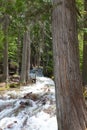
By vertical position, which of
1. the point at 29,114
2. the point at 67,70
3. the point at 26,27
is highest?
the point at 26,27

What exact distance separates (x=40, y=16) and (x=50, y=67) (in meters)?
19.2

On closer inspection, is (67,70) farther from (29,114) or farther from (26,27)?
(29,114)

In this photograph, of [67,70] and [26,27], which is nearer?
[67,70]

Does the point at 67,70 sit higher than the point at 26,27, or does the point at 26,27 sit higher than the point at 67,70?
the point at 26,27

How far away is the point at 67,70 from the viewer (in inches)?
218

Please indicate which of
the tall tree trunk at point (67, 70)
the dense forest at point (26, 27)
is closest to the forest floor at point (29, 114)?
the tall tree trunk at point (67, 70)

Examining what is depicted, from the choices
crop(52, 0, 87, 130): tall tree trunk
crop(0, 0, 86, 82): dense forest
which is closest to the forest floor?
crop(52, 0, 87, 130): tall tree trunk

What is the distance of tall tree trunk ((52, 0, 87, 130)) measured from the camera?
5535 mm

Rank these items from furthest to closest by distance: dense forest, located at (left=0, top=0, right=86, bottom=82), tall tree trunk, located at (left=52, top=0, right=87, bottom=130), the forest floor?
1. the forest floor
2. dense forest, located at (left=0, top=0, right=86, bottom=82)
3. tall tree trunk, located at (left=52, top=0, right=87, bottom=130)

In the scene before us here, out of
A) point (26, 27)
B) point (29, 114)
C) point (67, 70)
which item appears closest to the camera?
point (67, 70)

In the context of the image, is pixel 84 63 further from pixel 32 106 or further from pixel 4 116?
pixel 4 116

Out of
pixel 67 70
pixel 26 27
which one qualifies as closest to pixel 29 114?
pixel 26 27

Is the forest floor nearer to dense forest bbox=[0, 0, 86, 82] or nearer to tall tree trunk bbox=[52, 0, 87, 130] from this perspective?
tall tree trunk bbox=[52, 0, 87, 130]

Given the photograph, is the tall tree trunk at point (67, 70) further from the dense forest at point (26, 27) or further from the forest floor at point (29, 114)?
the forest floor at point (29, 114)
